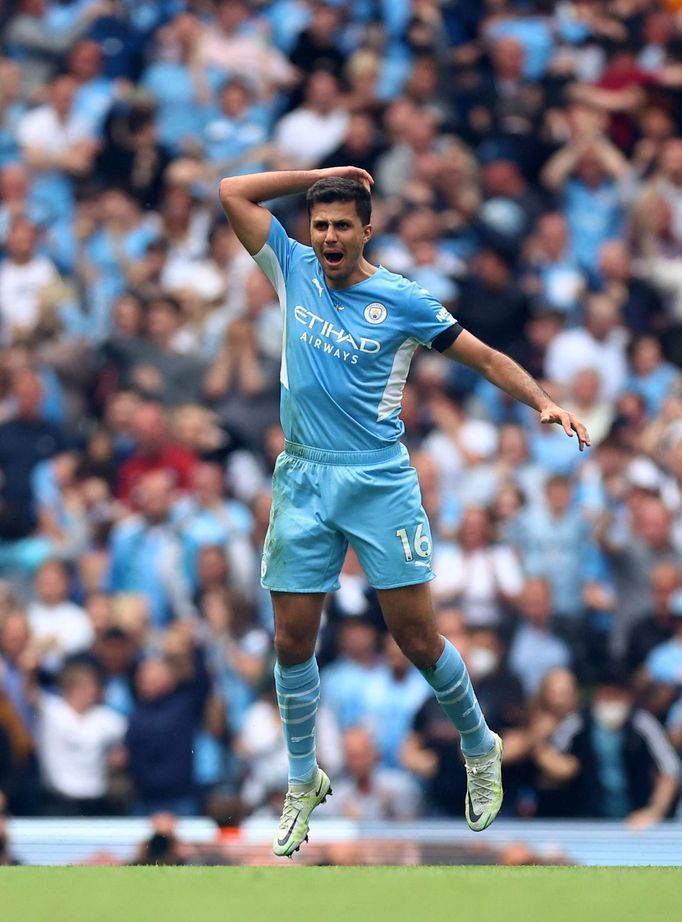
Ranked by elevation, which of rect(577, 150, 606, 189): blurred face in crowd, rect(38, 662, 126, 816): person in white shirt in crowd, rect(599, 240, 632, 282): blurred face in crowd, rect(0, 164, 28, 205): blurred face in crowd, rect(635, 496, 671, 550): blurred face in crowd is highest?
rect(577, 150, 606, 189): blurred face in crowd

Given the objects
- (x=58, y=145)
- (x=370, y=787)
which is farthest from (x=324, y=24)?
(x=370, y=787)

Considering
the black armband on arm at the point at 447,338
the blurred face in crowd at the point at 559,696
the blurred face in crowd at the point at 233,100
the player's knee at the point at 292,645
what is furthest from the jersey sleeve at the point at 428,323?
the blurred face in crowd at the point at 233,100

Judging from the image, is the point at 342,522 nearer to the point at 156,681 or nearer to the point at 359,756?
the point at 359,756

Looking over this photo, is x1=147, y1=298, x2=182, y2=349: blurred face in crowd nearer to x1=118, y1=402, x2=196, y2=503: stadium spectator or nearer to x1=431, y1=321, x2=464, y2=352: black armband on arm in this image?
x1=118, y1=402, x2=196, y2=503: stadium spectator

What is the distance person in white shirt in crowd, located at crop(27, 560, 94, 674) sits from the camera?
1157cm

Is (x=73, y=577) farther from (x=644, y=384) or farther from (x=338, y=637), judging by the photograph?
(x=644, y=384)

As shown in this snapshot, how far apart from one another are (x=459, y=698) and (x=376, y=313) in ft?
5.42

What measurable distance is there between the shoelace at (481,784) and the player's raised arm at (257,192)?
7.95ft

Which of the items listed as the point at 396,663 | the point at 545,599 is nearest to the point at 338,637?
the point at 396,663

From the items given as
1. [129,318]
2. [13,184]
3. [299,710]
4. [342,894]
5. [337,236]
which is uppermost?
[337,236]

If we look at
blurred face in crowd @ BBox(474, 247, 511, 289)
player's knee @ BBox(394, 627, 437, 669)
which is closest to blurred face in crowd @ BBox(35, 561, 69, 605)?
blurred face in crowd @ BBox(474, 247, 511, 289)

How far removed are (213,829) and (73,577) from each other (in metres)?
2.25

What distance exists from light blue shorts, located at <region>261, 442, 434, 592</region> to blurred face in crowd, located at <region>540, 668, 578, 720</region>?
3.61 metres

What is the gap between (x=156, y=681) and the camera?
36.6ft
